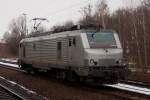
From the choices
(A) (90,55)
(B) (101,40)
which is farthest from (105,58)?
(B) (101,40)

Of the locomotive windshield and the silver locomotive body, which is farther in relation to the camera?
the locomotive windshield

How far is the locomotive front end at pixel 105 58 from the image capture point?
646 inches

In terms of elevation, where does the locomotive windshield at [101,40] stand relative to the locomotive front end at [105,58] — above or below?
above

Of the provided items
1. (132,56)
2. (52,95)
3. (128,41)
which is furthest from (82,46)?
(128,41)

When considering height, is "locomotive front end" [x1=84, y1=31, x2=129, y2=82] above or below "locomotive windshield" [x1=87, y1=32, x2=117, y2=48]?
below

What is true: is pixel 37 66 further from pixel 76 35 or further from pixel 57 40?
pixel 76 35

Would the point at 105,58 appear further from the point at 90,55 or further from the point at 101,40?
the point at 101,40

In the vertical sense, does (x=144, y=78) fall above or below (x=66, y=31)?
below

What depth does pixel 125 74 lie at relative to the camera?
16.7m

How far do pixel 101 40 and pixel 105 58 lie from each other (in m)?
1.11

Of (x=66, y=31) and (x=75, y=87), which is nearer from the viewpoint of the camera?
(x=75, y=87)

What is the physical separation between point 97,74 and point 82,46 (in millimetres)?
1695

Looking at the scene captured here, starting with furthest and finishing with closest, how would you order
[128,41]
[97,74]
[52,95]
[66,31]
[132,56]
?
[128,41] < [132,56] < [66,31] < [97,74] < [52,95]

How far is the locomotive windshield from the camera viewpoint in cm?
1734
